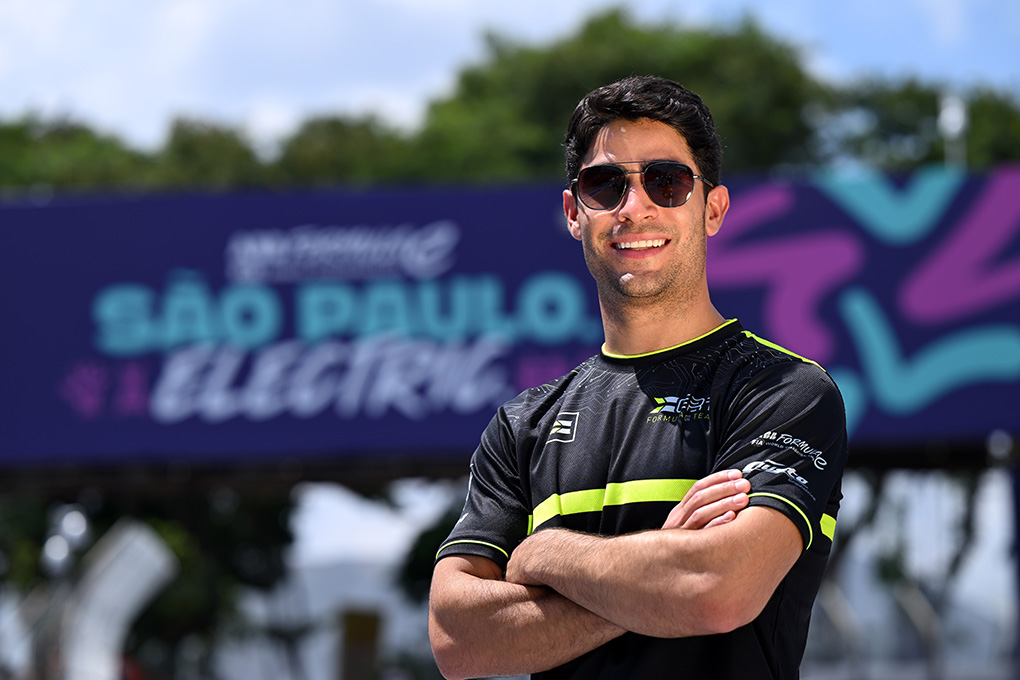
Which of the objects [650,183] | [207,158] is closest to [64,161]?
[207,158]

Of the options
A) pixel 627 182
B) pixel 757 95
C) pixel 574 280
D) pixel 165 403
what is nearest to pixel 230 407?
pixel 165 403

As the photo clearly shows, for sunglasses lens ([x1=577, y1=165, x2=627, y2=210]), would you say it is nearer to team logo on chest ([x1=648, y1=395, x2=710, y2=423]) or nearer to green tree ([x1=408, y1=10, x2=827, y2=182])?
team logo on chest ([x1=648, y1=395, x2=710, y2=423])

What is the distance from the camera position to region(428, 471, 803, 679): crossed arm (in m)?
2.44

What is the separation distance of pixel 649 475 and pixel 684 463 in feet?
0.29

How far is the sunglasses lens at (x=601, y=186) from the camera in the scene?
293 centimetres

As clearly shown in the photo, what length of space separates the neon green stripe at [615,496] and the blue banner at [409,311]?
920 centimetres

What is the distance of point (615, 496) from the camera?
8.86ft

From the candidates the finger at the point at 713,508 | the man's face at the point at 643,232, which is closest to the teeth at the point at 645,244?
the man's face at the point at 643,232

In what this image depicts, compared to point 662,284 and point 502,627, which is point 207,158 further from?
point 502,627

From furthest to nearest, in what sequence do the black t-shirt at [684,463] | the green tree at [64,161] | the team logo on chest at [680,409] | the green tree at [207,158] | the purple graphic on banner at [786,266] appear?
the green tree at [207,158] → the green tree at [64,161] → the purple graphic on banner at [786,266] → the team logo on chest at [680,409] → the black t-shirt at [684,463]

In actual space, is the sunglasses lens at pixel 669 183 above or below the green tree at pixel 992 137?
above

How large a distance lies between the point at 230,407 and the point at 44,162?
2344 cm

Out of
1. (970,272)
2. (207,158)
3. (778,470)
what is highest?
(778,470)

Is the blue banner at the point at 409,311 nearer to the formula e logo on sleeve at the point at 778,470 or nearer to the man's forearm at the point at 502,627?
the man's forearm at the point at 502,627
